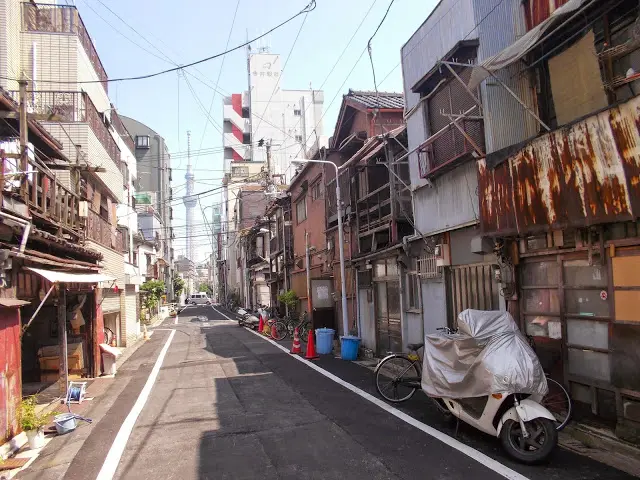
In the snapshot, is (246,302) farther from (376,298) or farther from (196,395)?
(196,395)

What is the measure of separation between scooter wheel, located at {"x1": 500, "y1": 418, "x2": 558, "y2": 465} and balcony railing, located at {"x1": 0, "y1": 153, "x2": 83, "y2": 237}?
7.93 m

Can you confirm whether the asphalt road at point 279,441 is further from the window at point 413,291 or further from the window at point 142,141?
the window at point 142,141

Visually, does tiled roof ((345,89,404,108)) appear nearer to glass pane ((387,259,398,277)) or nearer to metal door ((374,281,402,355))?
glass pane ((387,259,398,277))

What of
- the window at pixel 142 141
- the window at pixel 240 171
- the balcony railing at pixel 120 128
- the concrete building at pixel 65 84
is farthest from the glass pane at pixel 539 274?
the window at pixel 240 171

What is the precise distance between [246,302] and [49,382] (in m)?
40.1

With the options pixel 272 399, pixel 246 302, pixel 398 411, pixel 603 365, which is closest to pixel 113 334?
pixel 272 399

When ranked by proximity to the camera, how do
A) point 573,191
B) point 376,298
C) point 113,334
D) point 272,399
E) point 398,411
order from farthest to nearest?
1. point 113,334
2. point 376,298
3. point 272,399
4. point 398,411
5. point 573,191

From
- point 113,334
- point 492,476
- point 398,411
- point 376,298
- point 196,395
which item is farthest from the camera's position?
point 113,334

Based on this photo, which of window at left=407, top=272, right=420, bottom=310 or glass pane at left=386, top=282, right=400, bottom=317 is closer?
window at left=407, top=272, right=420, bottom=310

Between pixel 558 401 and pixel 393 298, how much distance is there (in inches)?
297

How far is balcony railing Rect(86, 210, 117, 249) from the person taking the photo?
615 inches

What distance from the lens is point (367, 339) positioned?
16391 millimetres

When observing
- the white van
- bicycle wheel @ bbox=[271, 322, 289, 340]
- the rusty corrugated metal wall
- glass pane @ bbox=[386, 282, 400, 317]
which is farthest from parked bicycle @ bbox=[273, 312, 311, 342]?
the white van

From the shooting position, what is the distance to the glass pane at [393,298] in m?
14.0
